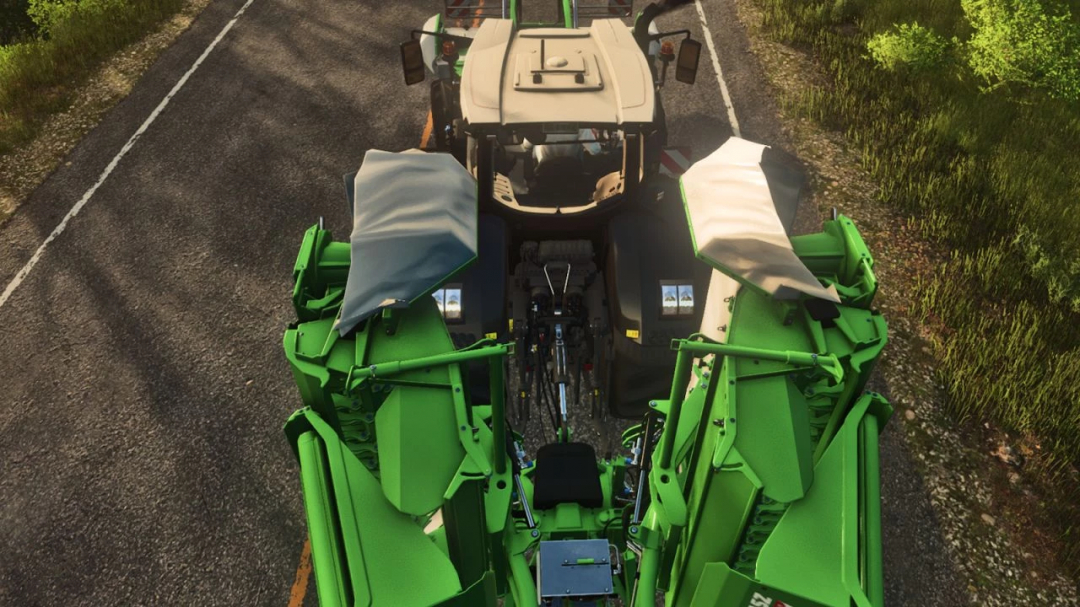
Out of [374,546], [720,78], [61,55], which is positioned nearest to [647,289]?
[374,546]

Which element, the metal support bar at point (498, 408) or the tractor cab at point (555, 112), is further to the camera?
the tractor cab at point (555, 112)

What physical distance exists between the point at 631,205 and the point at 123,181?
7923mm

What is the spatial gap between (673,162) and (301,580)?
5.70 meters

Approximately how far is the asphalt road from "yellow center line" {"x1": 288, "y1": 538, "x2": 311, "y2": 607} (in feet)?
0.18

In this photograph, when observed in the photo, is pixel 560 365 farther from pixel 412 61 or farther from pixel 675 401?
pixel 412 61

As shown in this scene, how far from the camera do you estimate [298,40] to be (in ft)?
40.4

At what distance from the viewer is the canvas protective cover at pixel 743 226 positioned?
349 cm

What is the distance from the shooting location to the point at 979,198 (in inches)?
338

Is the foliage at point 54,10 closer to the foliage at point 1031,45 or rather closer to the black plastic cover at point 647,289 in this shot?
the black plastic cover at point 647,289

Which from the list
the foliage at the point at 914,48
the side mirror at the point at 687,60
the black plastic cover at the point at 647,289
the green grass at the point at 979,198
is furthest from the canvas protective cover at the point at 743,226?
the foliage at the point at 914,48

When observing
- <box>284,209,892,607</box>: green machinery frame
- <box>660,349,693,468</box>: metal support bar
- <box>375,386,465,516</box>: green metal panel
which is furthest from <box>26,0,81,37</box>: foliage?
<box>660,349,693,468</box>: metal support bar

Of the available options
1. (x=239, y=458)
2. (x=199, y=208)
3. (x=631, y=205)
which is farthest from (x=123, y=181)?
(x=631, y=205)

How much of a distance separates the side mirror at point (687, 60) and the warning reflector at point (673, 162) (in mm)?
906

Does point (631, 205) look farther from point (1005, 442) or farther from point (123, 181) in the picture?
point (123, 181)
